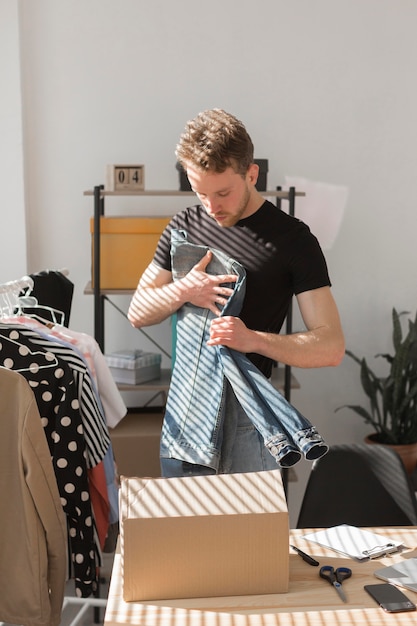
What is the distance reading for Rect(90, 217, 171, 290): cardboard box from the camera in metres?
3.76

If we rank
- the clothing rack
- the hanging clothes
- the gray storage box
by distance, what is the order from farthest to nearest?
the gray storage box < the clothing rack < the hanging clothes

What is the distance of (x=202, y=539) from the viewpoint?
1.69 meters

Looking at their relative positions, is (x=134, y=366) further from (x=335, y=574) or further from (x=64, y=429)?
(x=335, y=574)

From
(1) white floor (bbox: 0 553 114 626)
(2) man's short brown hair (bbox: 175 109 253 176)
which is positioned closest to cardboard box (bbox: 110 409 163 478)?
(1) white floor (bbox: 0 553 114 626)

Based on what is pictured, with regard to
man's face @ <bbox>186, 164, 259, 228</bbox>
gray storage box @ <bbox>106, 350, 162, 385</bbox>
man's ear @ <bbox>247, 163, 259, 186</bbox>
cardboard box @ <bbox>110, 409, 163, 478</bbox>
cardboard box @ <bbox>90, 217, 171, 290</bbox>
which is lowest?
cardboard box @ <bbox>110, 409, 163, 478</bbox>

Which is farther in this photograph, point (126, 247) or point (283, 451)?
point (126, 247)

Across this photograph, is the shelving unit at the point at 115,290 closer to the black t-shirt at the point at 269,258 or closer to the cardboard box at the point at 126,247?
the cardboard box at the point at 126,247

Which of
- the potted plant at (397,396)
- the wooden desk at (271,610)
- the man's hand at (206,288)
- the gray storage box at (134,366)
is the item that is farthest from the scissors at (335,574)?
the potted plant at (397,396)

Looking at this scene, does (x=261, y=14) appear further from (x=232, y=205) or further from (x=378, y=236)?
(x=232, y=205)

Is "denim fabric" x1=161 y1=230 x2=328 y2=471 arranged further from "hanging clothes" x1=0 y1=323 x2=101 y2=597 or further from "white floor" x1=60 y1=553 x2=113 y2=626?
"white floor" x1=60 y1=553 x2=113 y2=626

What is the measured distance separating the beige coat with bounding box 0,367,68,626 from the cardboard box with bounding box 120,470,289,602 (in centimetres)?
64

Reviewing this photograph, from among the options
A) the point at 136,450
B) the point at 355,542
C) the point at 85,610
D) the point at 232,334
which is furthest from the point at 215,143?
the point at 85,610

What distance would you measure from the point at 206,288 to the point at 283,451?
0.51 meters

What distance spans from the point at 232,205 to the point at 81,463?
949 mm
